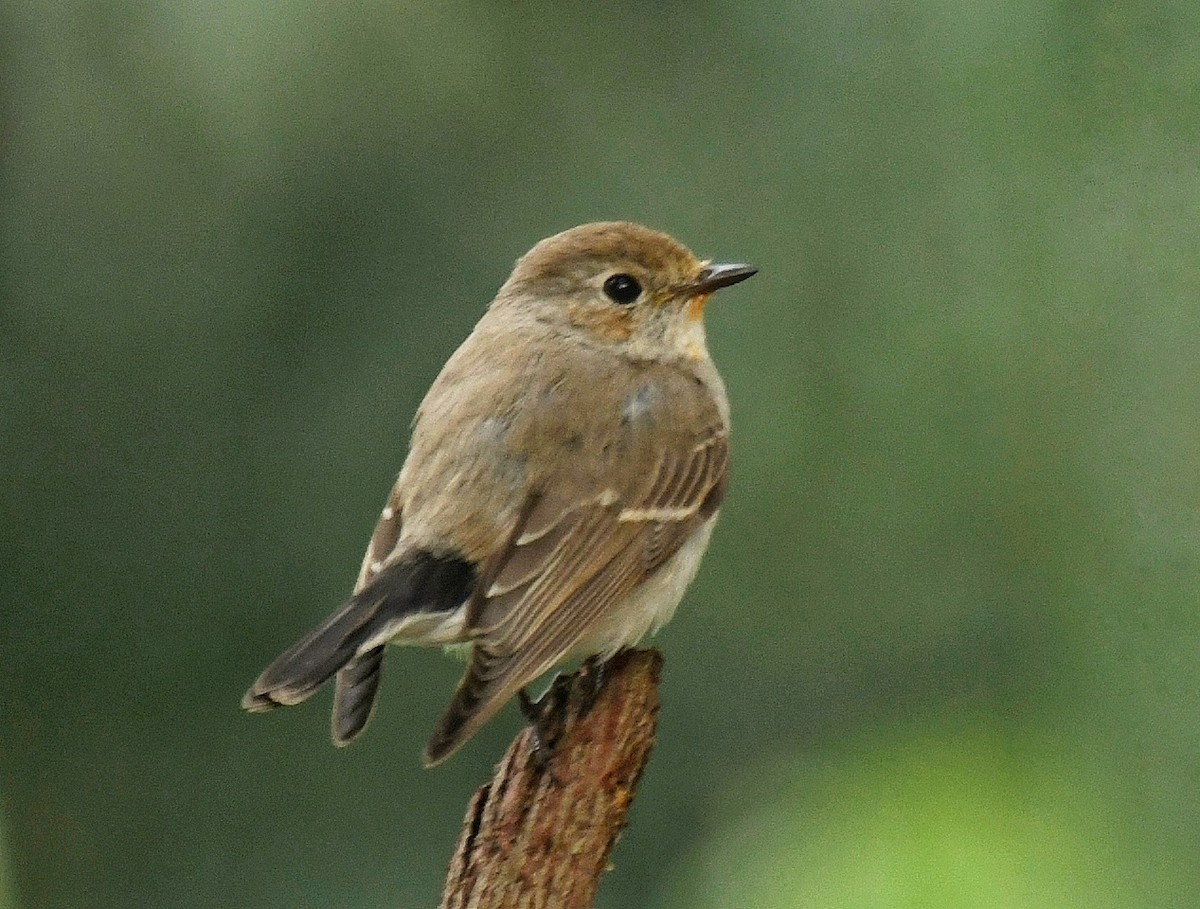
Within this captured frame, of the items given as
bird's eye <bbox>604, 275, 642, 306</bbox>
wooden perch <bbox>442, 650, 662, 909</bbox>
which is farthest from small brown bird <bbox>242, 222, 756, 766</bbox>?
wooden perch <bbox>442, 650, 662, 909</bbox>

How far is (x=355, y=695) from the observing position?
3.05 meters

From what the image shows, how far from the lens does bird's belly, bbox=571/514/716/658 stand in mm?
3412

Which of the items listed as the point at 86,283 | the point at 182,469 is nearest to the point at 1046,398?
the point at 182,469

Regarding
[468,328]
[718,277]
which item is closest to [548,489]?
[718,277]

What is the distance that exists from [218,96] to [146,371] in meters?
0.70

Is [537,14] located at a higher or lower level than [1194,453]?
higher

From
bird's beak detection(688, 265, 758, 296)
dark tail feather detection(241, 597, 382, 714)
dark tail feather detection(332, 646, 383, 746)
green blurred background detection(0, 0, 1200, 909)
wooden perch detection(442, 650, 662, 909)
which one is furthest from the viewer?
green blurred background detection(0, 0, 1200, 909)

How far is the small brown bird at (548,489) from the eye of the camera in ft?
10.0

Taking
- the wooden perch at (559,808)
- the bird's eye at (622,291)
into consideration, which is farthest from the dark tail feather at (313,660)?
the bird's eye at (622,291)

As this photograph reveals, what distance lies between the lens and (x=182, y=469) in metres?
4.34

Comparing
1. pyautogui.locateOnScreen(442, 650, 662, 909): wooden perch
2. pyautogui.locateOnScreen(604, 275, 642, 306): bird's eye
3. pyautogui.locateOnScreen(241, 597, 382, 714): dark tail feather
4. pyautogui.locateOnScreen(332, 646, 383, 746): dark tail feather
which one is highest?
pyautogui.locateOnScreen(604, 275, 642, 306): bird's eye

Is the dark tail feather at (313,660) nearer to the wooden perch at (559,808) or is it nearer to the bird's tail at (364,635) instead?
the bird's tail at (364,635)

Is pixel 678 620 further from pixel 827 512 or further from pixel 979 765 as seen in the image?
pixel 979 765

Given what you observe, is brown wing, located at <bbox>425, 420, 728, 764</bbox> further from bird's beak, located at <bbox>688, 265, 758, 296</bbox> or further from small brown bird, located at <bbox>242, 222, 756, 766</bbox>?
bird's beak, located at <bbox>688, 265, 758, 296</bbox>
